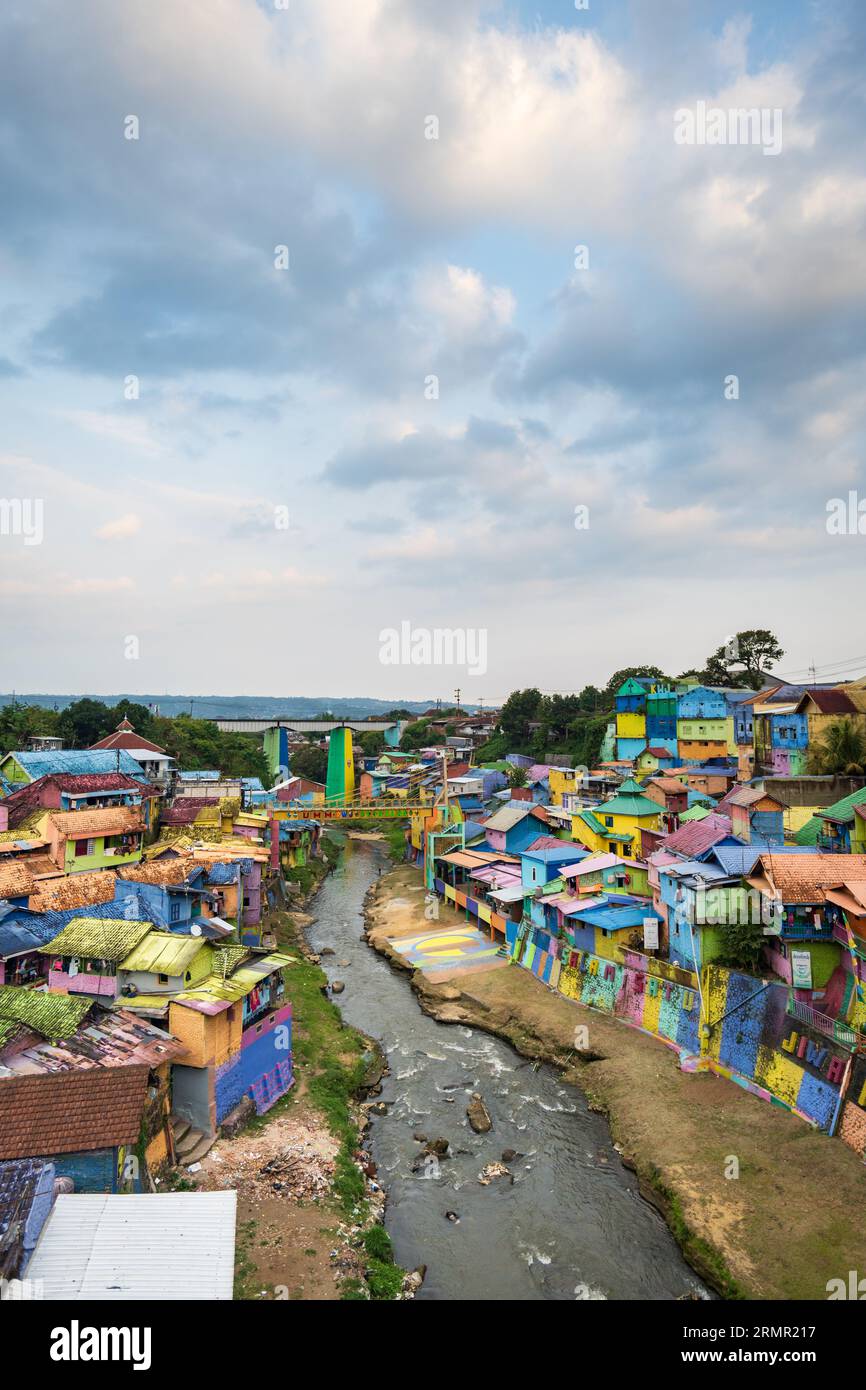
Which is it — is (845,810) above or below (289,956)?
above

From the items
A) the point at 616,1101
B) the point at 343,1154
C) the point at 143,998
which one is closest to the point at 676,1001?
the point at 616,1101

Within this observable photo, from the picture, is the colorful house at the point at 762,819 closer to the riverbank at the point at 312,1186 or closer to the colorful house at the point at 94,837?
the riverbank at the point at 312,1186

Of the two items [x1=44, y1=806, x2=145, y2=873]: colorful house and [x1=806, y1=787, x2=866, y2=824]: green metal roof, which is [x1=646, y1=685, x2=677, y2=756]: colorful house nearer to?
[x1=806, y1=787, x2=866, y2=824]: green metal roof

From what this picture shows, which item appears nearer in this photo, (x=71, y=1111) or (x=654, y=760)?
(x=71, y=1111)

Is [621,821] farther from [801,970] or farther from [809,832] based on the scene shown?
[801,970]

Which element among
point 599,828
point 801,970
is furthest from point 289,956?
point 599,828

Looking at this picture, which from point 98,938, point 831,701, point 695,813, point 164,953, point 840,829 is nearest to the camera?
point 164,953
